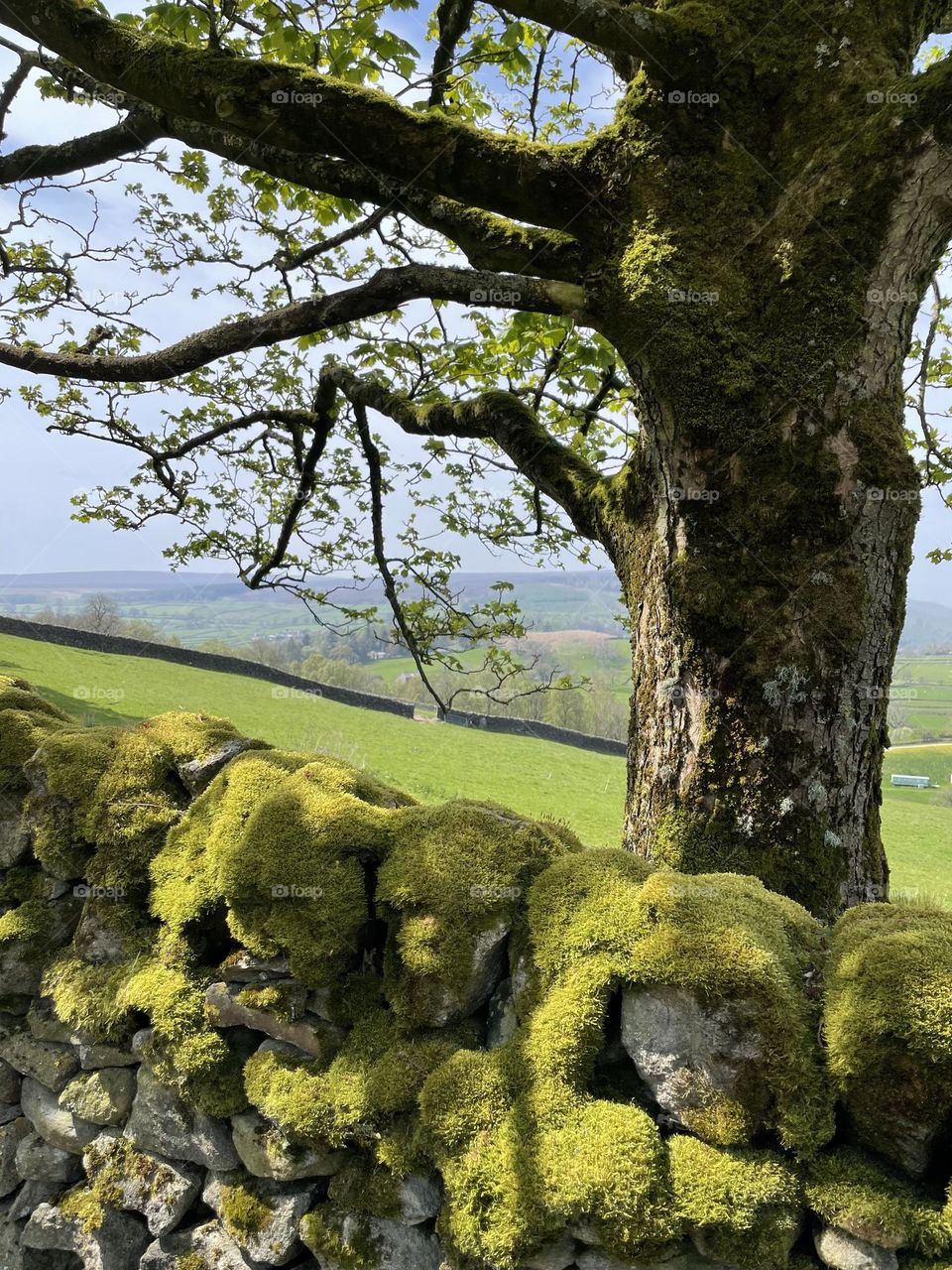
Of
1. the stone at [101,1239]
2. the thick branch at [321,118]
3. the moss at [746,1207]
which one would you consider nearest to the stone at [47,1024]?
Answer: the stone at [101,1239]

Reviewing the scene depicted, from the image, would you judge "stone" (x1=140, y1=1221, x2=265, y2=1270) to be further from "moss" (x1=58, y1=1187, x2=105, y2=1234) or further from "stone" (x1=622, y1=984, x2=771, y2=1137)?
"stone" (x1=622, y1=984, x2=771, y2=1137)

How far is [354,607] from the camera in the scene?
8.79 meters

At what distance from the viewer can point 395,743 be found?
74.0 feet

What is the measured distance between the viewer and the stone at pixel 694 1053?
7.29 feet

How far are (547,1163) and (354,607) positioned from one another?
7.01m

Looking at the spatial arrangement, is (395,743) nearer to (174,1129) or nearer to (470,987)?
(174,1129)

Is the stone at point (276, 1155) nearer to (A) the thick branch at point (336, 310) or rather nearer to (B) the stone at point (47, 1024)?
(B) the stone at point (47, 1024)

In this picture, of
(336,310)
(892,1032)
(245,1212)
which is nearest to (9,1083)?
(245,1212)

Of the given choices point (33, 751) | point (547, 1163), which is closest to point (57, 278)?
point (33, 751)

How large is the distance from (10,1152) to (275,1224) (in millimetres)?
2096

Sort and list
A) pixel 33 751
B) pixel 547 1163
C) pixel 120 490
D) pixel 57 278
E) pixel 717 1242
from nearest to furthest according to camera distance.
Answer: pixel 717 1242 → pixel 547 1163 → pixel 33 751 → pixel 57 278 → pixel 120 490

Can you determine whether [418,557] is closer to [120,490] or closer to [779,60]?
[120,490]

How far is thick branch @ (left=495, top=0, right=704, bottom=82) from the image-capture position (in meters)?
3.28

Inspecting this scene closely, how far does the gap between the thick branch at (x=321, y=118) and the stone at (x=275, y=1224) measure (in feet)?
15.9
